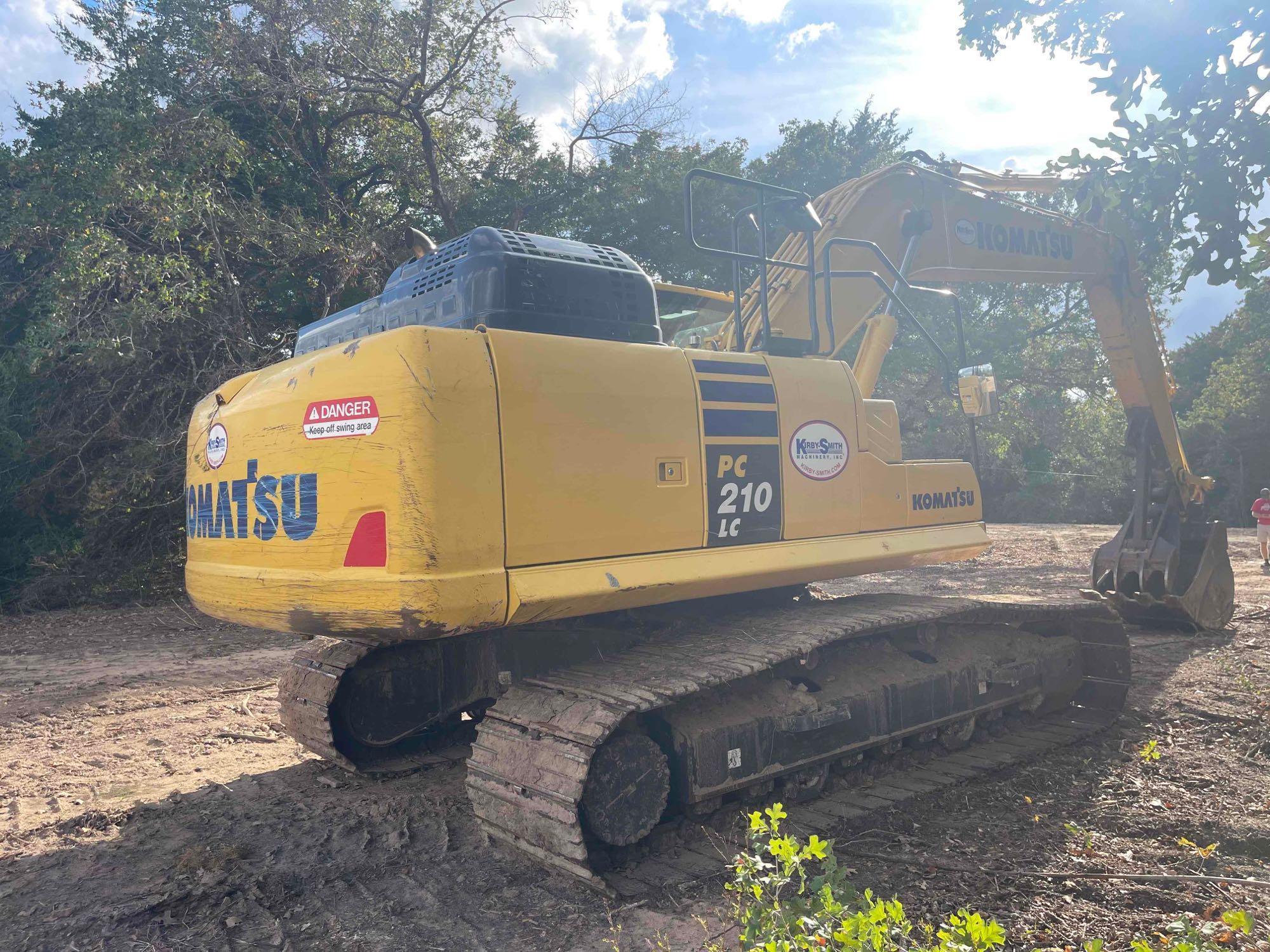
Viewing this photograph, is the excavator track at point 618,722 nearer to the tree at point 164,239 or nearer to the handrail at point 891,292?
the handrail at point 891,292

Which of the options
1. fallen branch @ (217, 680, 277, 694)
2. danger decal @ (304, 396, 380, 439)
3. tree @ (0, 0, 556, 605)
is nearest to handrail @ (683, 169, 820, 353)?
danger decal @ (304, 396, 380, 439)

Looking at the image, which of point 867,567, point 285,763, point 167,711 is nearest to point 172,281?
point 167,711

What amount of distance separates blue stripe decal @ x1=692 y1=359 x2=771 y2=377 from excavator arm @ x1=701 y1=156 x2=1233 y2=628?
0.45 meters

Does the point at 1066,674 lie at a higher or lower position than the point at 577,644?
lower

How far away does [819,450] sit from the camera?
14.2ft

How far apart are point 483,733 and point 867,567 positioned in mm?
2091

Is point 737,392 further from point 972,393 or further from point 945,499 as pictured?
point 972,393

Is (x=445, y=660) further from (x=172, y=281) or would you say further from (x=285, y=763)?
(x=172, y=281)

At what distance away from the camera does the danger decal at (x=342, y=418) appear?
10.4 ft

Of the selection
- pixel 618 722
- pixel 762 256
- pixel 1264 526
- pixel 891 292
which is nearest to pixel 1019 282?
pixel 891 292

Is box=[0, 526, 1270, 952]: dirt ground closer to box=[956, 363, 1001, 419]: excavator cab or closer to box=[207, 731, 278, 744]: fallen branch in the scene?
box=[207, 731, 278, 744]: fallen branch

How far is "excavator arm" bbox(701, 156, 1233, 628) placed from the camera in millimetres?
5156

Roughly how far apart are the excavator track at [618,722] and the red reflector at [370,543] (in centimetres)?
88

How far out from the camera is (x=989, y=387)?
19.5 ft
